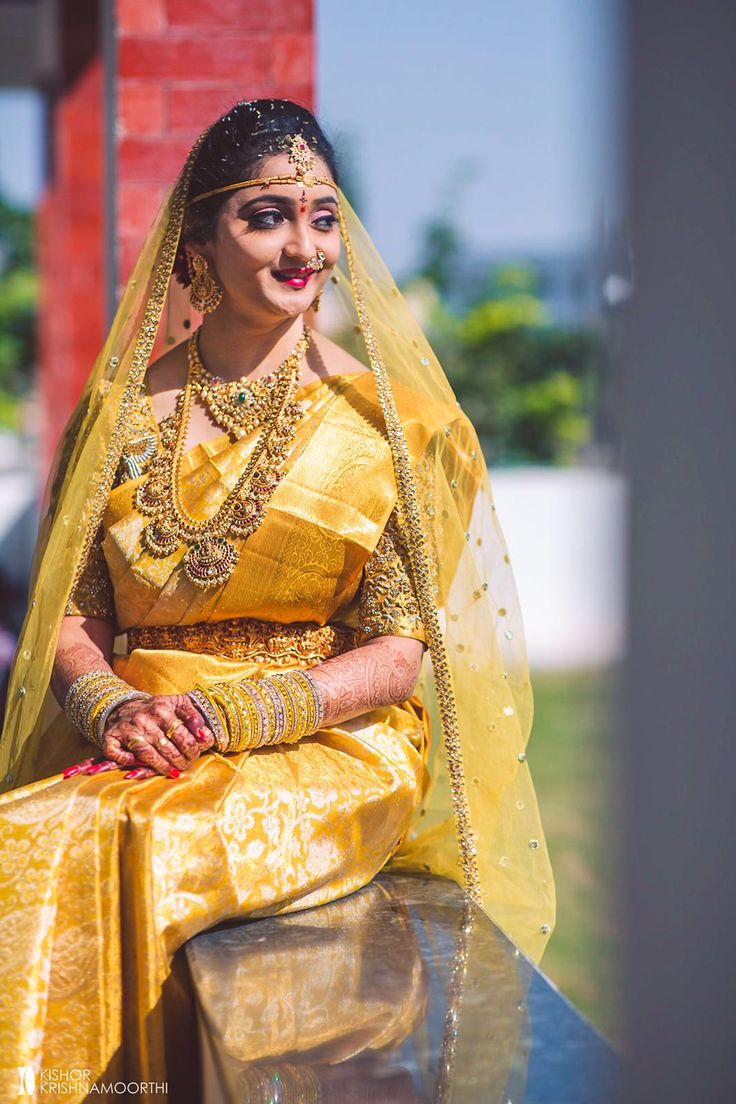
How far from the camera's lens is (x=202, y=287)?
2.45 meters

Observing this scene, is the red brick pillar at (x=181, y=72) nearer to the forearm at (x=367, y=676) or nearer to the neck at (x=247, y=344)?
the neck at (x=247, y=344)

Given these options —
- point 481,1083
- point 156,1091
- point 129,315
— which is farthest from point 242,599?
point 481,1083

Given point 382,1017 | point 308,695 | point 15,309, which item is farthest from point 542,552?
point 15,309

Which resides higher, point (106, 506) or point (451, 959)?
point (106, 506)

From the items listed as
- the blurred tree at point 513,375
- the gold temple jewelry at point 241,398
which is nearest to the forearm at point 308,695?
the gold temple jewelry at point 241,398

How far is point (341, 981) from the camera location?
5.97 ft

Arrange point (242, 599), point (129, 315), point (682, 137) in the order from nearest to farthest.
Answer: point (682, 137) < point (242, 599) < point (129, 315)

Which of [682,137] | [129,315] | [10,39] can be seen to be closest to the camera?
[682,137]

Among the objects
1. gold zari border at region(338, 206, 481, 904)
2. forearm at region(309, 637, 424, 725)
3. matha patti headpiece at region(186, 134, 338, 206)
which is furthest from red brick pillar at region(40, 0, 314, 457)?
forearm at region(309, 637, 424, 725)

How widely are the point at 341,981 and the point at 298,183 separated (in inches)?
54.2

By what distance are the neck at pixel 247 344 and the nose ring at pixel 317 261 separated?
0.14 meters

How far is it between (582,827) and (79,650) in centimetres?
351

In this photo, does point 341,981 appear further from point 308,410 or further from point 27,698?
point 308,410

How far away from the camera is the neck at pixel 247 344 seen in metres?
2.45
